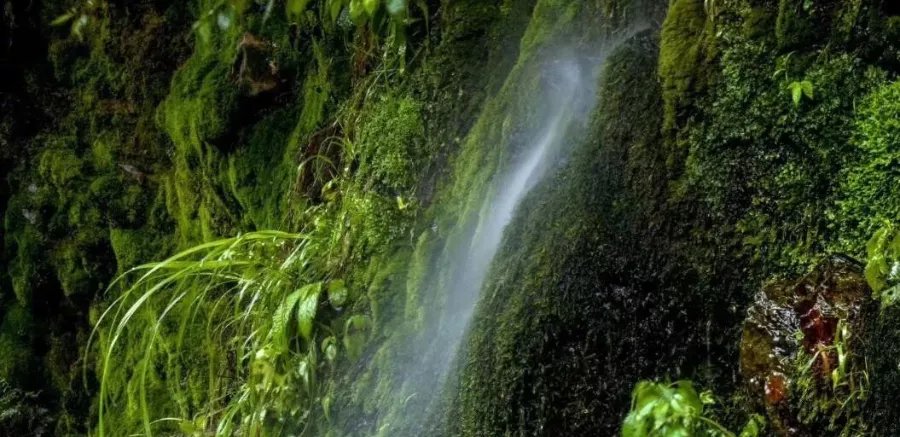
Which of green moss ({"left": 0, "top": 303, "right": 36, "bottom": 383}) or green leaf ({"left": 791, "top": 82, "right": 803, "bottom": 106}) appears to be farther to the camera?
green moss ({"left": 0, "top": 303, "right": 36, "bottom": 383})

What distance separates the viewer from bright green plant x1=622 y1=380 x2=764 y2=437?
1467mm

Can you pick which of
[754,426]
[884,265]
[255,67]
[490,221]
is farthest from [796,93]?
[255,67]

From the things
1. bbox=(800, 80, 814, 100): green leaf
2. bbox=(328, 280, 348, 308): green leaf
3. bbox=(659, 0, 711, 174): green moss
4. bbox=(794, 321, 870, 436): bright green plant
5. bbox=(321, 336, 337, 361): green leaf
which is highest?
bbox=(659, 0, 711, 174): green moss

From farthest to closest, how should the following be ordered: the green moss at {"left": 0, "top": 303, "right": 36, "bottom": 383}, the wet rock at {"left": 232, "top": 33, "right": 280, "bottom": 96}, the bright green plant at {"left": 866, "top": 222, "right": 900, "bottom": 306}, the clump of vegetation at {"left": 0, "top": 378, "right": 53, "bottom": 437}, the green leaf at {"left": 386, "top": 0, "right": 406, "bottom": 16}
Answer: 1. the green moss at {"left": 0, "top": 303, "right": 36, "bottom": 383}
2. the clump of vegetation at {"left": 0, "top": 378, "right": 53, "bottom": 437}
3. the wet rock at {"left": 232, "top": 33, "right": 280, "bottom": 96}
4. the green leaf at {"left": 386, "top": 0, "right": 406, "bottom": 16}
5. the bright green plant at {"left": 866, "top": 222, "right": 900, "bottom": 306}

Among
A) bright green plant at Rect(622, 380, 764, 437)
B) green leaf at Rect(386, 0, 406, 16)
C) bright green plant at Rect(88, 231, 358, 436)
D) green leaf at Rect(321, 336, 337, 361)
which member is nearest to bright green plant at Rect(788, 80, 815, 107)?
bright green plant at Rect(622, 380, 764, 437)

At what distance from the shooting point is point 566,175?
199cm

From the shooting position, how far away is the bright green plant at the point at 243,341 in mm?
2508

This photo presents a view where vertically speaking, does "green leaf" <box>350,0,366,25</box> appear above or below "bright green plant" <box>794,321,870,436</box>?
above

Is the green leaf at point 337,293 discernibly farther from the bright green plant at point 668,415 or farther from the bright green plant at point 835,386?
the bright green plant at point 835,386

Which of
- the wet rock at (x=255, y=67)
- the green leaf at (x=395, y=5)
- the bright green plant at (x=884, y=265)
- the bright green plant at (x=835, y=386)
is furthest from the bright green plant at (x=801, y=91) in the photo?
the wet rock at (x=255, y=67)

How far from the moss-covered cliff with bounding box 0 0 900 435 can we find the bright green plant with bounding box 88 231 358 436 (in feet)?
0.04

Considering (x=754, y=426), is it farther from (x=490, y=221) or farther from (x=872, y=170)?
(x=490, y=221)

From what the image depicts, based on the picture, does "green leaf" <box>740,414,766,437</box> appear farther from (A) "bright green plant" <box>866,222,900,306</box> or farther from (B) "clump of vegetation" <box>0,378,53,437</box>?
(B) "clump of vegetation" <box>0,378,53,437</box>

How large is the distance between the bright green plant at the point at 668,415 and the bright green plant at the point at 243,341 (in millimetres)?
1064
